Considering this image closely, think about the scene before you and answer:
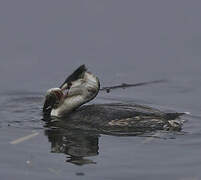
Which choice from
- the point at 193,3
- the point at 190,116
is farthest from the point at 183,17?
the point at 190,116

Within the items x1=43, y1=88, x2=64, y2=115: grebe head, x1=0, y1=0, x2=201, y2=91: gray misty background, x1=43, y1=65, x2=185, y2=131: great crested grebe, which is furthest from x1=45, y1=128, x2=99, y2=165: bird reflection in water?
x1=0, y1=0, x2=201, y2=91: gray misty background

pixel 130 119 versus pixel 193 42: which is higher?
pixel 193 42

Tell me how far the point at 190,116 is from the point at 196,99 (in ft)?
3.95

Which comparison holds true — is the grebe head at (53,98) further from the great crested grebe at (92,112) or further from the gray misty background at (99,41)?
the gray misty background at (99,41)

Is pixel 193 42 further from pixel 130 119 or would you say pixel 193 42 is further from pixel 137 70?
pixel 130 119

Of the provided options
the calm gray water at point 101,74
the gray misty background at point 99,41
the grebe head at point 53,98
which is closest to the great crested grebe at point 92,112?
the grebe head at point 53,98

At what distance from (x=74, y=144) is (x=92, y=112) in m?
1.09

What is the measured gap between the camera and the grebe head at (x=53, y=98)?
1373 centimetres

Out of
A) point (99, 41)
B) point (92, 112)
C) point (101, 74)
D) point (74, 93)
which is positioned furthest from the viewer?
point (99, 41)

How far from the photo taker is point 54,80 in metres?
16.0

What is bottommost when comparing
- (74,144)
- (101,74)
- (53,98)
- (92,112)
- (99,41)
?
(74,144)

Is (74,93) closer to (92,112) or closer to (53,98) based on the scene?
(53,98)

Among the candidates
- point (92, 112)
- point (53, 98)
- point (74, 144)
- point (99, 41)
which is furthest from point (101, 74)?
point (74, 144)

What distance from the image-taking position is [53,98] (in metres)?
13.8
